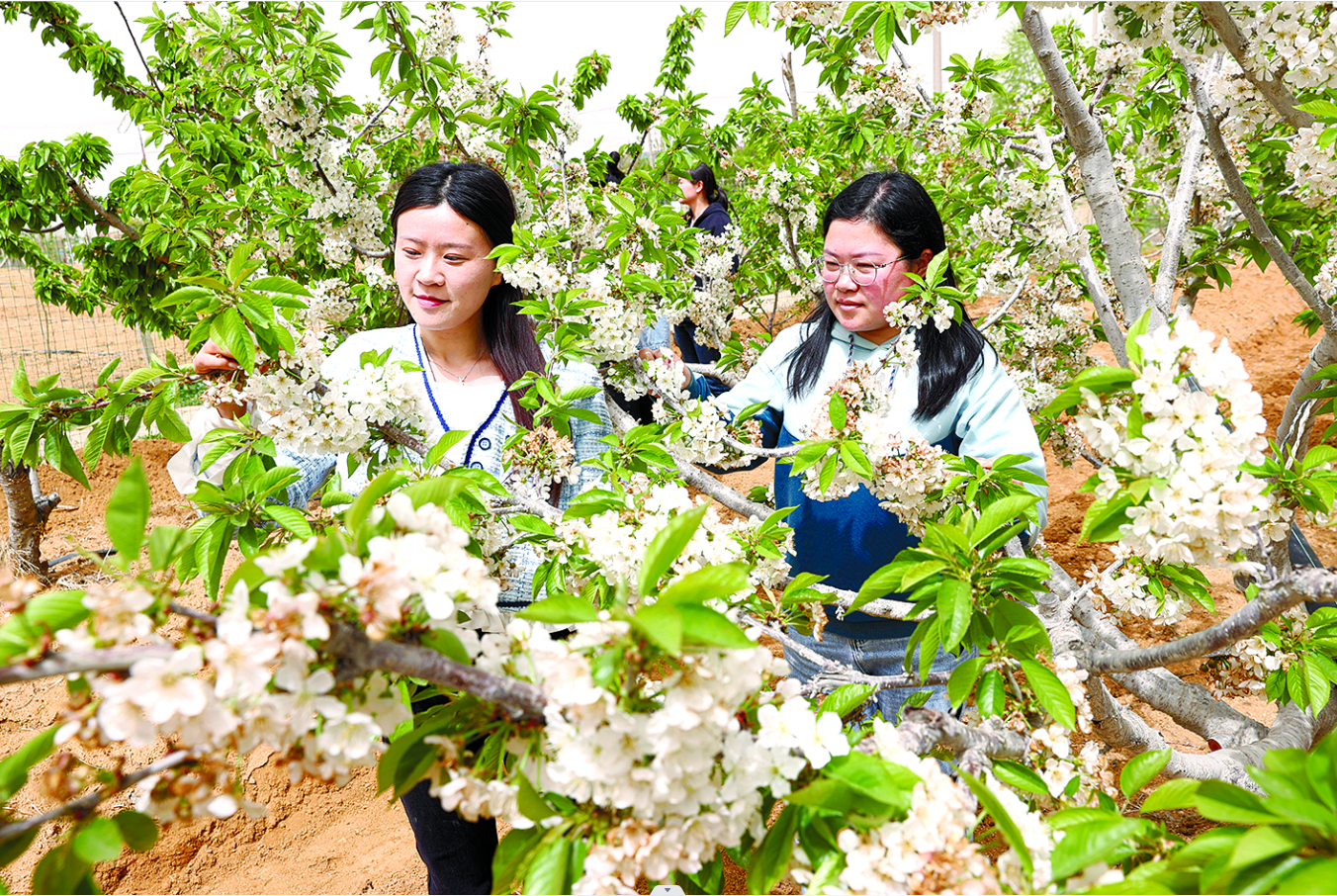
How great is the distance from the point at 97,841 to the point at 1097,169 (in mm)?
2305

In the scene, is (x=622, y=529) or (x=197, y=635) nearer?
(x=197, y=635)

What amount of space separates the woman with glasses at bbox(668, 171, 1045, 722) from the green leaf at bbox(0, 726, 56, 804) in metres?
1.68

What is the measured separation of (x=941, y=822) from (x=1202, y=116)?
216 cm

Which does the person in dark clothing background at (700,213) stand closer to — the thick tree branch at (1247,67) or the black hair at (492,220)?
the black hair at (492,220)

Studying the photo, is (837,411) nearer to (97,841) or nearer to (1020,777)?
(1020,777)

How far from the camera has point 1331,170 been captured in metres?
1.86

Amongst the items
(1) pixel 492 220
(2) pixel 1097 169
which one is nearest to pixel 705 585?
(1) pixel 492 220

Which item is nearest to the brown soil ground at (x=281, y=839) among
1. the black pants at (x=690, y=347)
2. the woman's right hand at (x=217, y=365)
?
the woman's right hand at (x=217, y=365)

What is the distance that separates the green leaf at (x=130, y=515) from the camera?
25.5 inches

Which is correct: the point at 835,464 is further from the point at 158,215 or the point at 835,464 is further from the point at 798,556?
the point at 158,215

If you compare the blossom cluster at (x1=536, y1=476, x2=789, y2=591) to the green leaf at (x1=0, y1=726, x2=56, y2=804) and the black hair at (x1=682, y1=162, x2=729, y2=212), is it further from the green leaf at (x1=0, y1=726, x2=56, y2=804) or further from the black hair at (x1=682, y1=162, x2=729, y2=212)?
the black hair at (x1=682, y1=162, x2=729, y2=212)

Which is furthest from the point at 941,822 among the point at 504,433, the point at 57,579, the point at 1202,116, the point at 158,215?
the point at 57,579

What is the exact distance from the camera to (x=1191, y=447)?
100 cm

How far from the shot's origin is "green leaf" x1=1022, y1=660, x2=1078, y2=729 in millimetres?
1148
